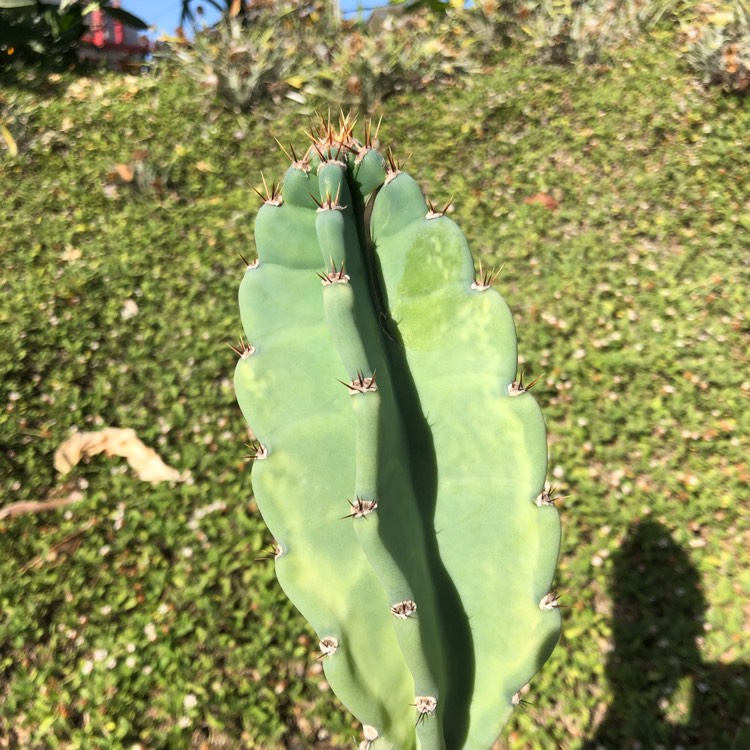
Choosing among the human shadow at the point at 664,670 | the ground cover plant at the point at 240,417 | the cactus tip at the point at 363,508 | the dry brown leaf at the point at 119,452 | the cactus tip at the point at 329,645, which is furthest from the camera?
the dry brown leaf at the point at 119,452

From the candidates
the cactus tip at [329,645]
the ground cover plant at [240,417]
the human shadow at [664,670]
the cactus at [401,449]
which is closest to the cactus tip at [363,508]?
the cactus at [401,449]

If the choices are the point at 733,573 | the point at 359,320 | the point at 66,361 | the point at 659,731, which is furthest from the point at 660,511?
the point at 66,361

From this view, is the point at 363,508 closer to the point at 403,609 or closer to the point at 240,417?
the point at 403,609

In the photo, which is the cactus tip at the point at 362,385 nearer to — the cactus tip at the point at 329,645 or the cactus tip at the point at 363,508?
the cactus tip at the point at 363,508

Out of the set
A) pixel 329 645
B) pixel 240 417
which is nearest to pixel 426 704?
pixel 329 645

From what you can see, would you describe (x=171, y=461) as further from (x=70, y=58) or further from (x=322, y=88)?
(x=70, y=58)

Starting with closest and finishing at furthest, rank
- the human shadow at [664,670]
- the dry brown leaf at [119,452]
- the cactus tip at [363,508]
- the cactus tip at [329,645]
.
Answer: the cactus tip at [363,508], the cactus tip at [329,645], the human shadow at [664,670], the dry brown leaf at [119,452]

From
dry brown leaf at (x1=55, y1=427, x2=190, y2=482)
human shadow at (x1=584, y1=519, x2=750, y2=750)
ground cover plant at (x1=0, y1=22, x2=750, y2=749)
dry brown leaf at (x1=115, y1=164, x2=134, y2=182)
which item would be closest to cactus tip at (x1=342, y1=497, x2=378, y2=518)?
ground cover plant at (x1=0, y1=22, x2=750, y2=749)

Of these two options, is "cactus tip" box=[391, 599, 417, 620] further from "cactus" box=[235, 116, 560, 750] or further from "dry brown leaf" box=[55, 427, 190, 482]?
"dry brown leaf" box=[55, 427, 190, 482]
